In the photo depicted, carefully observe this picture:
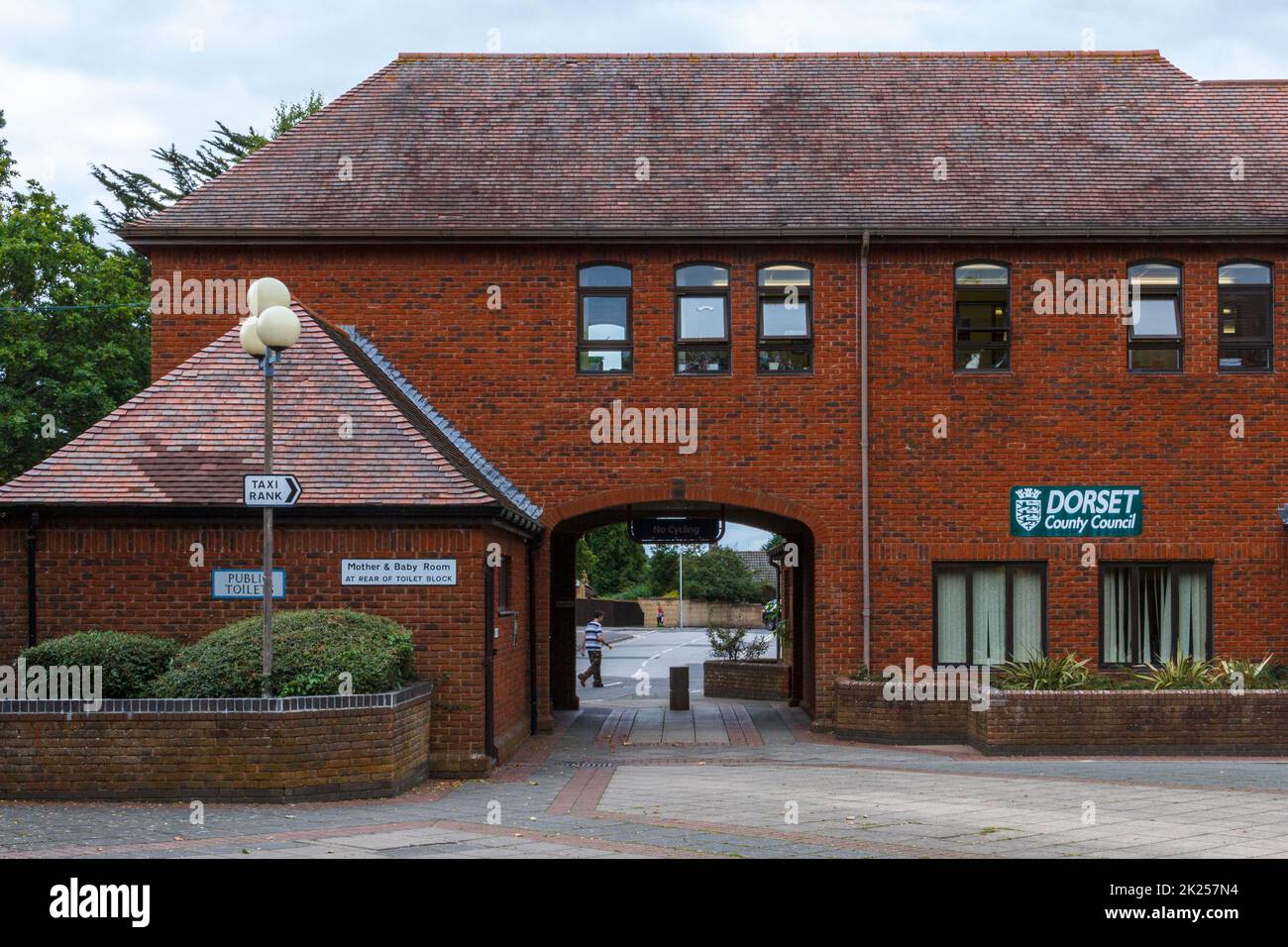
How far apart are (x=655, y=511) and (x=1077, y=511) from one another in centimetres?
642

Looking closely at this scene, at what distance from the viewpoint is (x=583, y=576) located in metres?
77.8

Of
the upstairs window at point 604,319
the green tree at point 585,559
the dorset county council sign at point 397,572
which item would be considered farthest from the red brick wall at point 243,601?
the green tree at point 585,559

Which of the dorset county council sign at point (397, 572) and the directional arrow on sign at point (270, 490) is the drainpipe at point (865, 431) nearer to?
the dorset county council sign at point (397, 572)

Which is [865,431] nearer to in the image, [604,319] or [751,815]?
[604,319]

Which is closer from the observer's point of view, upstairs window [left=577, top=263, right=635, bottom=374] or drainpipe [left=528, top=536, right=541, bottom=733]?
drainpipe [left=528, top=536, right=541, bottom=733]

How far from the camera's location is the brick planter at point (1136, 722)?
17328mm

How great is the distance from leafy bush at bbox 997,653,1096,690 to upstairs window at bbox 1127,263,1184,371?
4.44 m

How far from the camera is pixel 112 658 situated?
1366 centimetres

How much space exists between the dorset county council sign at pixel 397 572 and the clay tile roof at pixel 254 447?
2.04 ft

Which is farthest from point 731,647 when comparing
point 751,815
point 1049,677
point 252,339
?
point 252,339

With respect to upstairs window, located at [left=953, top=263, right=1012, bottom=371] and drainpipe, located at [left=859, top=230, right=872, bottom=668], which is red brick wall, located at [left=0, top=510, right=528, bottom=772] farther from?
upstairs window, located at [left=953, top=263, right=1012, bottom=371]

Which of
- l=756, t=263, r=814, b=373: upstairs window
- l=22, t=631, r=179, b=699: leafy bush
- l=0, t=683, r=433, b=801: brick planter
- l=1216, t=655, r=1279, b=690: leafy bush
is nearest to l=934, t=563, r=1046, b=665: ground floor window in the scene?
l=1216, t=655, r=1279, b=690: leafy bush

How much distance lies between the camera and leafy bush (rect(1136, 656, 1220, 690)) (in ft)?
59.8

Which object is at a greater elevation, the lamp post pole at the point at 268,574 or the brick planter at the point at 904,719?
the lamp post pole at the point at 268,574
